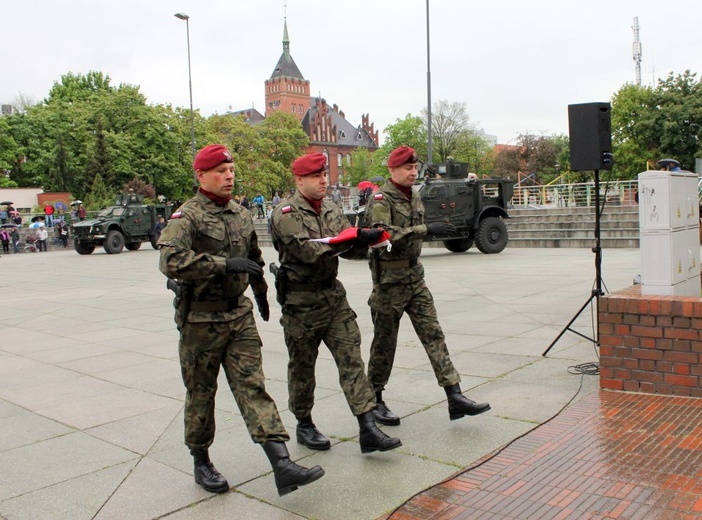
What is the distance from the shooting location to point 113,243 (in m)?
26.7

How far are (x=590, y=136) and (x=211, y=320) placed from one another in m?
3.84

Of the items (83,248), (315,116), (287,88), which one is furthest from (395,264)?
(287,88)

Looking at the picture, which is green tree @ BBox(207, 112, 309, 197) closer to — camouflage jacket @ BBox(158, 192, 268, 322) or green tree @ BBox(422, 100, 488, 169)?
green tree @ BBox(422, 100, 488, 169)

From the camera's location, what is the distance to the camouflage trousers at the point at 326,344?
3.95 metres

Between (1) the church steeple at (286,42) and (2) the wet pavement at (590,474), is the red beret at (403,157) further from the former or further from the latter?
(1) the church steeple at (286,42)

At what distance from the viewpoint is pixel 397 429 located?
175 inches

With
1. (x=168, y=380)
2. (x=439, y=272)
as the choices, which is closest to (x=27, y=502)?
(x=168, y=380)

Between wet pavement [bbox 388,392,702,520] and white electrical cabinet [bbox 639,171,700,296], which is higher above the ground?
white electrical cabinet [bbox 639,171,700,296]

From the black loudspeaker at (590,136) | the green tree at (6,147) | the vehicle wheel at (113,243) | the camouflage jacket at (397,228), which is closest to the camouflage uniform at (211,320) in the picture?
the camouflage jacket at (397,228)

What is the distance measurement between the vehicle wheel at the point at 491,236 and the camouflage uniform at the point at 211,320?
15.6 meters

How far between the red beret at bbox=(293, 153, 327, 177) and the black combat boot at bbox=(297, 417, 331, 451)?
145cm

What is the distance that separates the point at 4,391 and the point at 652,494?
198 inches

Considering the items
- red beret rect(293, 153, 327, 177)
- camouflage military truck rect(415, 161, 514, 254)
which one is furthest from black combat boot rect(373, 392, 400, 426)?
camouflage military truck rect(415, 161, 514, 254)

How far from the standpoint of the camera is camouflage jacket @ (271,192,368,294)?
3.90 m
